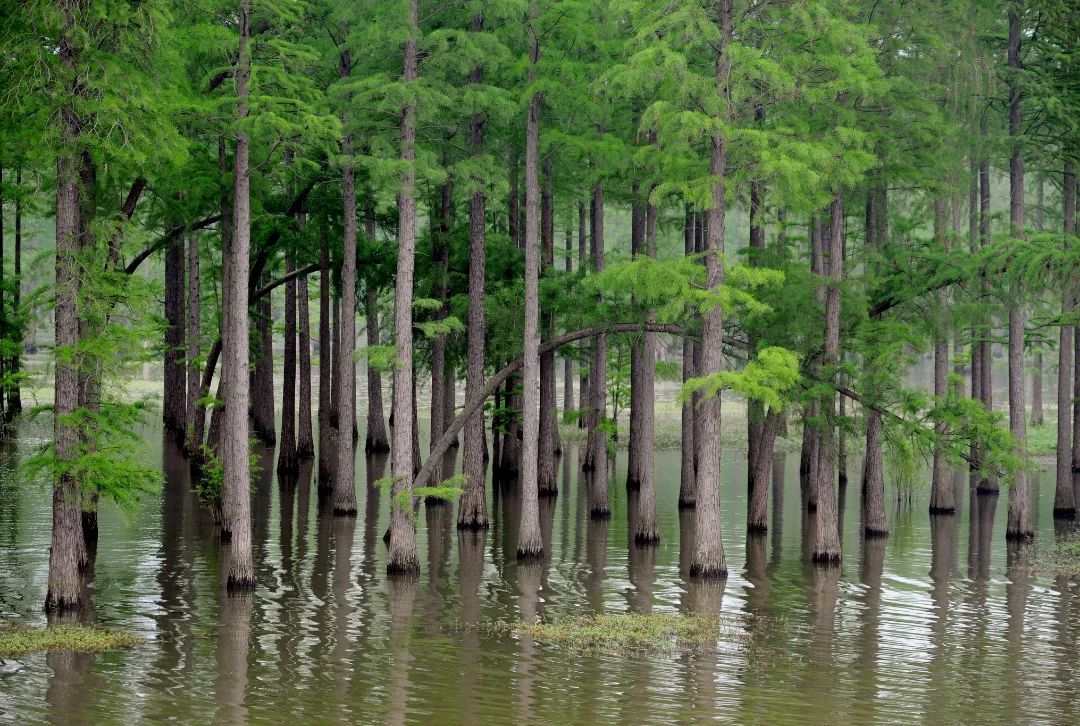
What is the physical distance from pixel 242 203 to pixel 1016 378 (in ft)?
62.1

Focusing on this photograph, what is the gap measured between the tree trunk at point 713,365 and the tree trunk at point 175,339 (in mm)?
20097

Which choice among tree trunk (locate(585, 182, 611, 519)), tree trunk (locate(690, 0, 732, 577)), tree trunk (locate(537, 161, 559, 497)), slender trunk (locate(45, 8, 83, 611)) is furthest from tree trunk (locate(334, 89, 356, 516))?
slender trunk (locate(45, 8, 83, 611))

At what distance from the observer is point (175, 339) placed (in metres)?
41.1

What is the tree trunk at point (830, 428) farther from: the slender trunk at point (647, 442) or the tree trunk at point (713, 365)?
the slender trunk at point (647, 442)

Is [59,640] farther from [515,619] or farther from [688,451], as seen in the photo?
[688,451]

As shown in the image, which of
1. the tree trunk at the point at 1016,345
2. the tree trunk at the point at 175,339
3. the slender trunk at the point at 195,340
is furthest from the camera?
the tree trunk at the point at 175,339

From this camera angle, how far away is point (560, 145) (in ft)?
84.3

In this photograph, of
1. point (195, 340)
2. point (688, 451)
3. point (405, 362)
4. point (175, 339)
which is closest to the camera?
point (405, 362)

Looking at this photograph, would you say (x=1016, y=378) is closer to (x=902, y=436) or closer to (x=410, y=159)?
(x=902, y=436)

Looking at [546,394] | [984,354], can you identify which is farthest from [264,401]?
[984,354]

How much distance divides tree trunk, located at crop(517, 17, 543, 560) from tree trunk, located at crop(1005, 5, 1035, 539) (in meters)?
11.0

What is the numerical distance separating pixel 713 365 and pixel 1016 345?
37.9 ft

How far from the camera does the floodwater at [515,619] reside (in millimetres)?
14391

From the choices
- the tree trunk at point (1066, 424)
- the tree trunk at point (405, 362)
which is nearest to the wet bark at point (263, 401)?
the tree trunk at point (405, 362)
